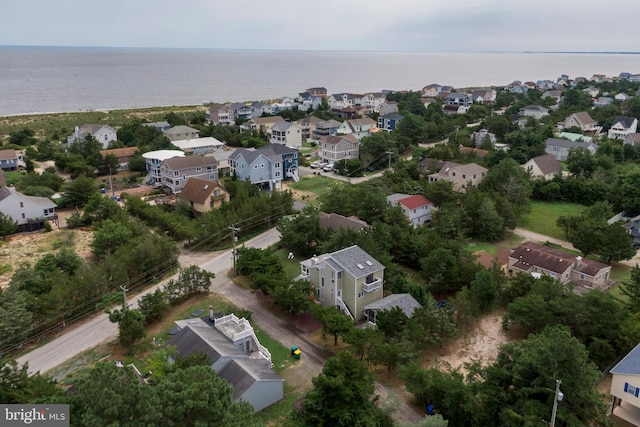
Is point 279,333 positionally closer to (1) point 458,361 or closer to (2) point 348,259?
(2) point 348,259

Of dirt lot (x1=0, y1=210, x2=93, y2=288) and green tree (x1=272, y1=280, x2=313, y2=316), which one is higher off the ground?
green tree (x1=272, y1=280, x2=313, y2=316)

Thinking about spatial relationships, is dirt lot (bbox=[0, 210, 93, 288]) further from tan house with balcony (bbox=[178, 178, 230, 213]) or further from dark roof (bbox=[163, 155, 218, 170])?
dark roof (bbox=[163, 155, 218, 170])

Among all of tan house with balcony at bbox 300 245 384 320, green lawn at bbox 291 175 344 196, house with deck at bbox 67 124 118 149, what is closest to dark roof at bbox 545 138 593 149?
green lawn at bbox 291 175 344 196

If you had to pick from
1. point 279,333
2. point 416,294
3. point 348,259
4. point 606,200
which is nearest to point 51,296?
point 279,333

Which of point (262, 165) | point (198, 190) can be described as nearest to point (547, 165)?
point (262, 165)

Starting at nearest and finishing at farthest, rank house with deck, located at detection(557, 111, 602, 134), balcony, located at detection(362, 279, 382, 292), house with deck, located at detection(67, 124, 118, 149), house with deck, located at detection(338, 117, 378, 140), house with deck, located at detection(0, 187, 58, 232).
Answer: balcony, located at detection(362, 279, 382, 292) → house with deck, located at detection(0, 187, 58, 232) → house with deck, located at detection(67, 124, 118, 149) → house with deck, located at detection(338, 117, 378, 140) → house with deck, located at detection(557, 111, 602, 134)

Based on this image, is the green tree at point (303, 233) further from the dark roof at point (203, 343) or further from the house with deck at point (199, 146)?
the house with deck at point (199, 146)
